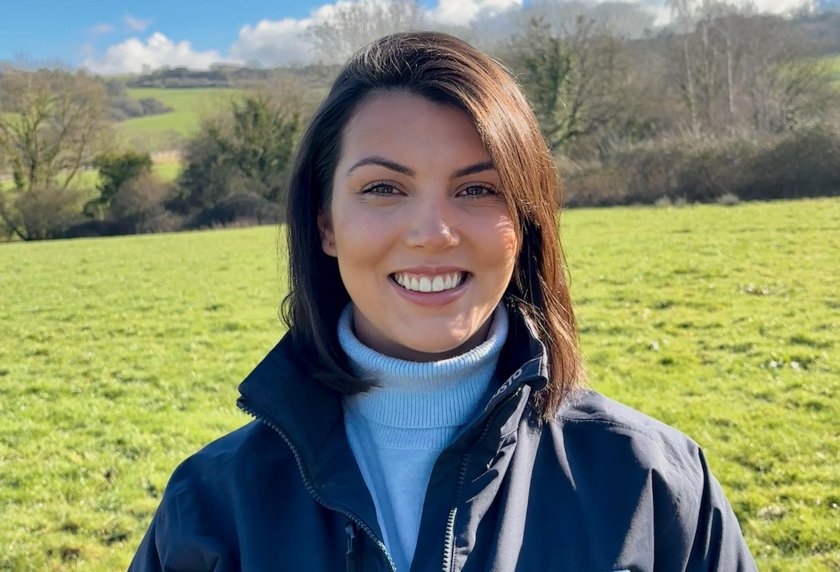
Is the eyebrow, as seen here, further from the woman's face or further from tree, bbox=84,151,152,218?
tree, bbox=84,151,152,218

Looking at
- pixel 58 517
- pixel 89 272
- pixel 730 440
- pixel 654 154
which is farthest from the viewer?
pixel 654 154

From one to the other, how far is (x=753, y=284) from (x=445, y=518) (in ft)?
36.2

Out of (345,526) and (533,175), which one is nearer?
(345,526)

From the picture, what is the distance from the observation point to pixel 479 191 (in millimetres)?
1870

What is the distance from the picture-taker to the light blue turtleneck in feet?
5.84

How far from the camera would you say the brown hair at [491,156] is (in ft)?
6.08

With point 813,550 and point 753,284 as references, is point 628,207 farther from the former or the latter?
point 813,550

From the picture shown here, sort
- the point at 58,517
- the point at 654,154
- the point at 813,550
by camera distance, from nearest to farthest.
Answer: the point at 813,550, the point at 58,517, the point at 654,154

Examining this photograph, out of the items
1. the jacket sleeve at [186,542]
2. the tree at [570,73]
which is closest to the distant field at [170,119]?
the tree at [570,73]

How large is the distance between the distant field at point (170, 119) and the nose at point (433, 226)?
47.2 meters

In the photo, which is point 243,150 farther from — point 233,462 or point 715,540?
point 715,540

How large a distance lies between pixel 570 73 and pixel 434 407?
127 ft

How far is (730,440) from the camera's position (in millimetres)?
5676

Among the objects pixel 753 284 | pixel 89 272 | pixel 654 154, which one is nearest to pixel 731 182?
pixel 654 154
